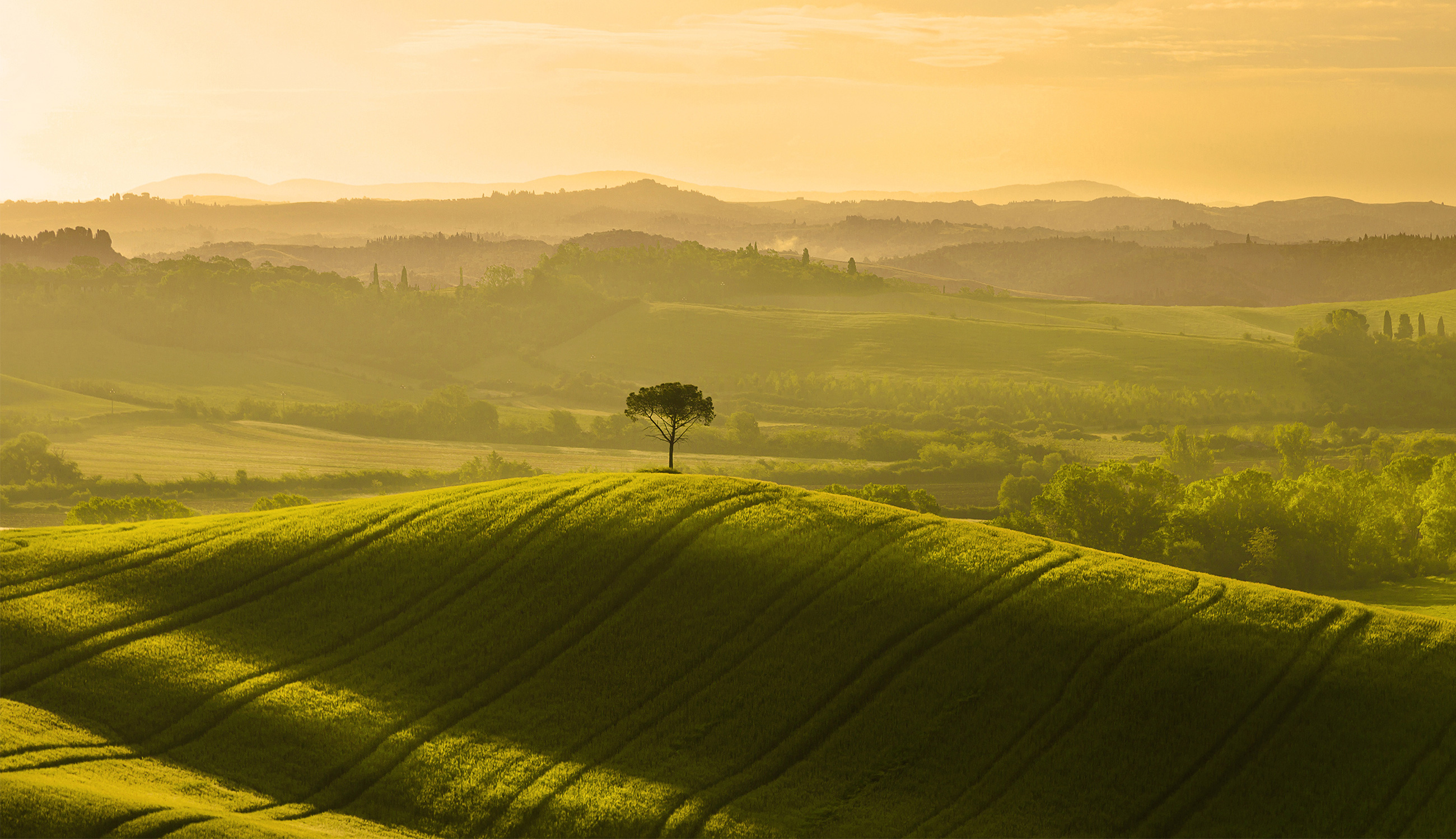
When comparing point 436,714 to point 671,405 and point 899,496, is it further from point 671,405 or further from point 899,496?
point 899,496

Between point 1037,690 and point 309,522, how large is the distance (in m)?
39.6

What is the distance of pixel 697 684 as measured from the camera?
47.5 metres

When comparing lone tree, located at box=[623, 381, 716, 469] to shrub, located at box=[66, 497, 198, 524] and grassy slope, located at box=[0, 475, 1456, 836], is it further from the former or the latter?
shrub, located at box=[66, 497, 198, 524]

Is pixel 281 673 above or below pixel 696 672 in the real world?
below

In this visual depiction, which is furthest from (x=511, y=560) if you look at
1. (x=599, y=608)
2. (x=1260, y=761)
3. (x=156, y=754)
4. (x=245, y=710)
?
(x=1260, y=761)

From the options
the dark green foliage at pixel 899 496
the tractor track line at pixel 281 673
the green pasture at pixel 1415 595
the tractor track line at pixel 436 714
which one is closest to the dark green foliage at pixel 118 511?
the dark green foliage at pixel 899 496

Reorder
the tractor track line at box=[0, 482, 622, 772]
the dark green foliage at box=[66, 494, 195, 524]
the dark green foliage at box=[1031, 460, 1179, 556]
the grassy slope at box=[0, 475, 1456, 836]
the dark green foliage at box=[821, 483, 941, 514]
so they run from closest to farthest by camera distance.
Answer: the grassy slope at box=[0, 475, 1456, 836], the tractor track line at box=[0, 482, 622, 772], the dark green foliage at box=[66, 494, 195, 524], the dark green foliage at box=[821, 483, 941, 514], the dark green foliage at box=[1031, 460, 1179, 556]

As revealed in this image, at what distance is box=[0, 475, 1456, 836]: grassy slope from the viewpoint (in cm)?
4019

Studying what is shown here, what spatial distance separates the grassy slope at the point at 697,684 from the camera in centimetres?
4019

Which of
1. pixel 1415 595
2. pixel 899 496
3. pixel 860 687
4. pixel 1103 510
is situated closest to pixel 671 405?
pixel 860 687

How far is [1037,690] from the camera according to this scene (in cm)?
4616

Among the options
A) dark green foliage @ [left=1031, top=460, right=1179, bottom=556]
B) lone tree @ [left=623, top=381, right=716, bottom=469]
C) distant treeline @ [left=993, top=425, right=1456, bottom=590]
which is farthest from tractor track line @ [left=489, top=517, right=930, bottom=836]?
distant treeline @ [left=993, top=425, right=1456, bottom=590]

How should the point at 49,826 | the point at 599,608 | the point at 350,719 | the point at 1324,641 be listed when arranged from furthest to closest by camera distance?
1. the point at 599,608
2. the point at 1324,641
3. the point at 350,719
4. the point at 49,826

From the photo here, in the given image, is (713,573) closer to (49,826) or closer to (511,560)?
(511,560)
